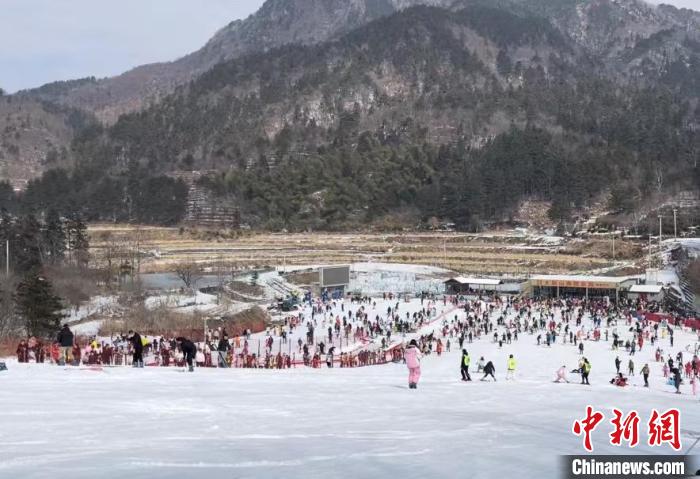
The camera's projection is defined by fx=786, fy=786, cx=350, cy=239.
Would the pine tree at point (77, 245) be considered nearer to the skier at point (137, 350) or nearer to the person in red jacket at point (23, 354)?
the person in red jacket at point (23, 354)

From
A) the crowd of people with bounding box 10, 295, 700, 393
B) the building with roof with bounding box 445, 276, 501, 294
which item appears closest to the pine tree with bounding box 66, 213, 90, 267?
the crowd of people with bounding box 10, 295, 700, 393

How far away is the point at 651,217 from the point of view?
9869 centimetres

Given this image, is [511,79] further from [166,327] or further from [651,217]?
[166,327]

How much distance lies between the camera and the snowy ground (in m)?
8.51

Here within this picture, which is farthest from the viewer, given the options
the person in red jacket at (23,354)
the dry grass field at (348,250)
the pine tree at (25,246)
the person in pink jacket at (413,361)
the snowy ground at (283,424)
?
the dry grass field at (348,250)

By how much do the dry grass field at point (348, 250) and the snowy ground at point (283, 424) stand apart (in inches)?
2138

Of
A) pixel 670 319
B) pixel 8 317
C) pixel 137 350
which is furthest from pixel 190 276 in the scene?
pixel 137 350

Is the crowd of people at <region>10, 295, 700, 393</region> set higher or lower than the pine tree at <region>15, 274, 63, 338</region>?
lower

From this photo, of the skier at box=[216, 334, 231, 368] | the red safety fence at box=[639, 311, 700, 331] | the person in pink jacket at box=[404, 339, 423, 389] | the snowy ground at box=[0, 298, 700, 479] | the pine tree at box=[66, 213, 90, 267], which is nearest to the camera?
the snowy ground at box=[0, 298, 700, 479]

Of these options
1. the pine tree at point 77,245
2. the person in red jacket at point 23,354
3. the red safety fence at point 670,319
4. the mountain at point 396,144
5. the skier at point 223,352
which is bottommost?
the red safety fence at point 670,319

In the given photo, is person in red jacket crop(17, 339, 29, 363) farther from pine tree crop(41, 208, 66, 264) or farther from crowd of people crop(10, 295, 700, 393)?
pine tree crop(41, 208, 66, 264)

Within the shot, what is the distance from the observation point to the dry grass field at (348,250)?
78.5 m

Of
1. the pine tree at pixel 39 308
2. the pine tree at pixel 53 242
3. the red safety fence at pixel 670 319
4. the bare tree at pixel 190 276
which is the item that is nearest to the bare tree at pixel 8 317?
the pine tree at pixel 39 308

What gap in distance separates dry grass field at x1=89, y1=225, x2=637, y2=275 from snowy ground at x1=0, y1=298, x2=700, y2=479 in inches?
2138
